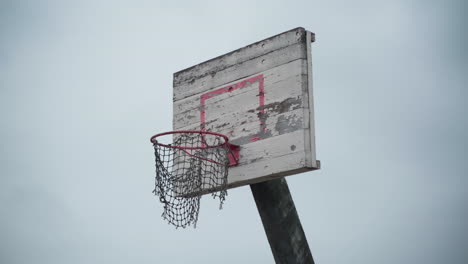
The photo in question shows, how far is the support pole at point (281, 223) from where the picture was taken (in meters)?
5.18

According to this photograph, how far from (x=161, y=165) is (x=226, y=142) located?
1.94 ft

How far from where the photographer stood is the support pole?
5184 millimetres

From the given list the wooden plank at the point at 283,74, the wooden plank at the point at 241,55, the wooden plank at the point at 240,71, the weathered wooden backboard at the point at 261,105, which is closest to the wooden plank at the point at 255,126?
the weathered wooden backboard at the point at 261,105

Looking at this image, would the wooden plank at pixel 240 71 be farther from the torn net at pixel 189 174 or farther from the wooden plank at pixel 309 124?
the torn net at pixel 189 174

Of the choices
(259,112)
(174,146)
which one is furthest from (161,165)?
(259,112)

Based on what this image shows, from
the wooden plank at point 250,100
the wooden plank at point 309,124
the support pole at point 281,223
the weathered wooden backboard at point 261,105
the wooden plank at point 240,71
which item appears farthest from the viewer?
the support pole at point 281,223

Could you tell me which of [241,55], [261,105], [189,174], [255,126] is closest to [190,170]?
[189,174]

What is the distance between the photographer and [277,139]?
194 inches

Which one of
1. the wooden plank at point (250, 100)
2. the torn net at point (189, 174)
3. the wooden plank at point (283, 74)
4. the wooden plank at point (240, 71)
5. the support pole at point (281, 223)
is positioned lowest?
the support pole at point (281, 223)

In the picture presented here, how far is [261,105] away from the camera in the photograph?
5145 millimetres

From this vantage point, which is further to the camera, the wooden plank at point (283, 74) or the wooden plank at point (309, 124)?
the wooden plank at point (283, 74)

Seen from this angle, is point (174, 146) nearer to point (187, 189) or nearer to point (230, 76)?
point (187, 189)

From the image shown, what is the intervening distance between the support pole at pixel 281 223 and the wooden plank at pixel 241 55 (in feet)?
3.51

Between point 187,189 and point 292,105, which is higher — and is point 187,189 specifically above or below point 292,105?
below
